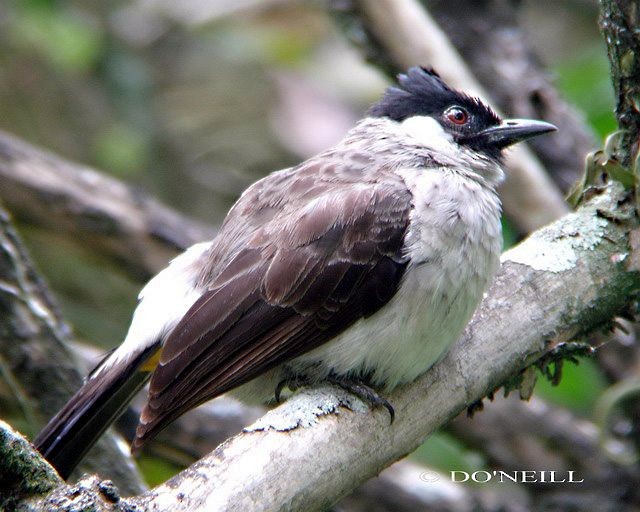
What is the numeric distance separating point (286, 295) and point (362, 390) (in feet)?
1.20

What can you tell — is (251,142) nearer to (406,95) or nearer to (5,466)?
(406,95)

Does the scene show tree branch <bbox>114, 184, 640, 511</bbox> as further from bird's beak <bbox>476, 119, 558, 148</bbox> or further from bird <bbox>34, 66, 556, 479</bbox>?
bird's beak <bbox>476, 119, 558, 148</bbox>

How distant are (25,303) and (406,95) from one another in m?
1.55

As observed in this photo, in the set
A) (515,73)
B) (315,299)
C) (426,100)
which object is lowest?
(515,73)

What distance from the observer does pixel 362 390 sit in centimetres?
272

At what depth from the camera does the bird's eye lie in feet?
11.7

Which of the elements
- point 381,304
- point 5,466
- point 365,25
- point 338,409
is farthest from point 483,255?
point 365,25

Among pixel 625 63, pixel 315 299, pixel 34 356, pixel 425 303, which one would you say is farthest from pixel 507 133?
pixel 34 356

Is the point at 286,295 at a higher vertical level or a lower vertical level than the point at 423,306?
higher

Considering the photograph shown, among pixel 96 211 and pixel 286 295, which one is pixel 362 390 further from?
pixel 96 211

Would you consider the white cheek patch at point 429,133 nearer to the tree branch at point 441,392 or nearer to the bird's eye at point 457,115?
the bird's eye at point 457,115

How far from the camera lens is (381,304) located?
2.85 meters

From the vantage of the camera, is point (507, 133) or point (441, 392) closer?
point (441, 392)

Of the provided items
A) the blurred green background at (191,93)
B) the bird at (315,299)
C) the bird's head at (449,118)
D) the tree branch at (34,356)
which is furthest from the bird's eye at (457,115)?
the blurred green background at (191,93)
